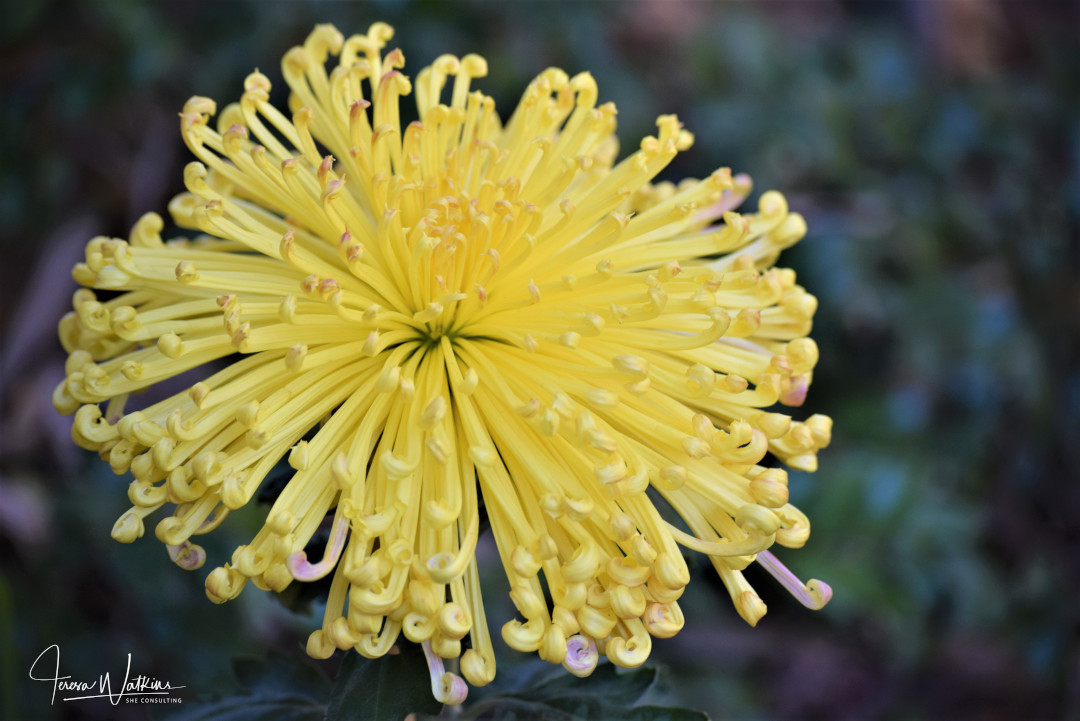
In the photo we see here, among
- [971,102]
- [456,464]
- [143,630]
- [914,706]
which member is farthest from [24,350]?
[971,102]

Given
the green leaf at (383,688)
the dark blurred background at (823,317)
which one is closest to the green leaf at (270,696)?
the green leaf at (383,688)

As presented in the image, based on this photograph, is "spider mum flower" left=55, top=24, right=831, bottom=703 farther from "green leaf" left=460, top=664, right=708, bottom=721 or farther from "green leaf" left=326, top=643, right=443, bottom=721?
"green leaf" left=460, top=664, right=708, bottom=721

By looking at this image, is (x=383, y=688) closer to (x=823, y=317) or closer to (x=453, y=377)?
(x=453, y=377)

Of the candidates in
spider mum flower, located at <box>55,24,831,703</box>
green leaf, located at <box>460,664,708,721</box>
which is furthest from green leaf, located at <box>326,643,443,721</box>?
green leaf, located at <box>460,664,708,721</box>

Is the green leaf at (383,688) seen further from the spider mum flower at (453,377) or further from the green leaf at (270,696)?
the green leaf at (270,696)

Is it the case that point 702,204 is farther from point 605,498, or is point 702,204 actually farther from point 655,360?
point 605,498

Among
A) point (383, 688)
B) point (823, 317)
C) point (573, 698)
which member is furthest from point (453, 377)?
point (823, 317)

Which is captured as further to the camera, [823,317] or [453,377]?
[823,317]
